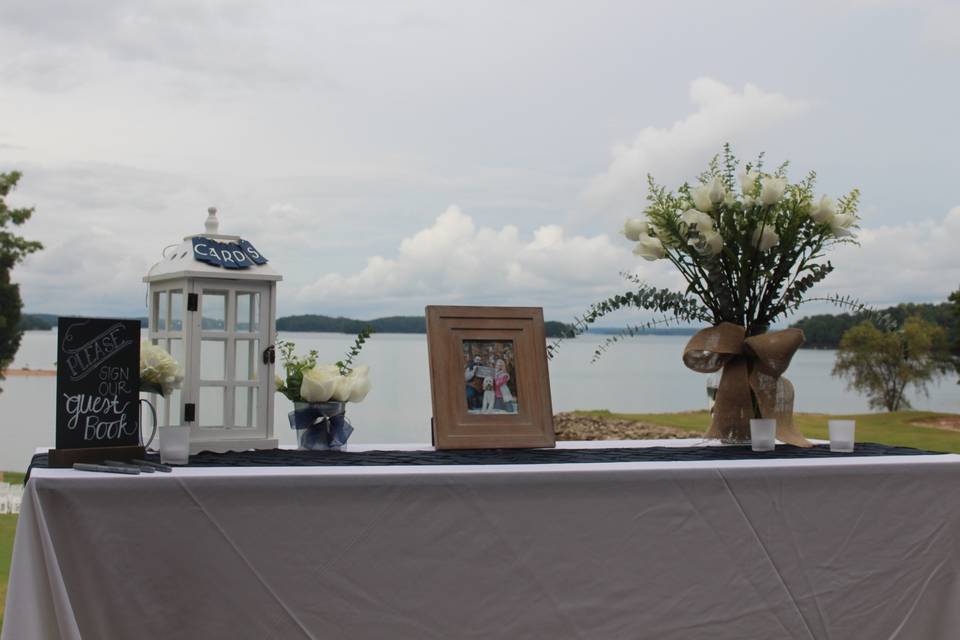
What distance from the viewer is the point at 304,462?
2.16 m

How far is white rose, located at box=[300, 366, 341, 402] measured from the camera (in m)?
2.40

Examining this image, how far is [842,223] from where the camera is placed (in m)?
2.67

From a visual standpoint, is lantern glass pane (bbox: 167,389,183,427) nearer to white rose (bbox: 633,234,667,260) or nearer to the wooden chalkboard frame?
the wooden chalkboard frame

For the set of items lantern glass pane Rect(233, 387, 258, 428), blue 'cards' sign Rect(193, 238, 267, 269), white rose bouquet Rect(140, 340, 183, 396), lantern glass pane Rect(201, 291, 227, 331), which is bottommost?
lantern glass pane Rect(233, 387, 258, 428)

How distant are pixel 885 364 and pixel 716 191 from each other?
402 inches

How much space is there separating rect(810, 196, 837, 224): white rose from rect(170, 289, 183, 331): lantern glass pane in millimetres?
1732

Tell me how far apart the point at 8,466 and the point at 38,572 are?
33.7ft

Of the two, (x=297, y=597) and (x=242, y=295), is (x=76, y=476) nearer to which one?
(x=297, y=597)

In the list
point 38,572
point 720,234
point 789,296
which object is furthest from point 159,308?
point 789,296

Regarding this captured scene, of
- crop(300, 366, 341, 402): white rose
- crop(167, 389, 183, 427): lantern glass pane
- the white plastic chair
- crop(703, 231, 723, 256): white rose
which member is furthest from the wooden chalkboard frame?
the white plastic chair

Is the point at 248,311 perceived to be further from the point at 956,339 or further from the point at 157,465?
the point at 956,339

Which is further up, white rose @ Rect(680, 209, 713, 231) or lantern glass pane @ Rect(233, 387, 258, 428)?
white rose @ Rect(680, 209, 713, 231)

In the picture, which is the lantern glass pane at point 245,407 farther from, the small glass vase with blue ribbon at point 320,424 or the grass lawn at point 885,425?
the grass lawn at point 885,425

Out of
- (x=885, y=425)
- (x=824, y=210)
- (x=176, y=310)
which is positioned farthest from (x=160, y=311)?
(x=885, y=425)
